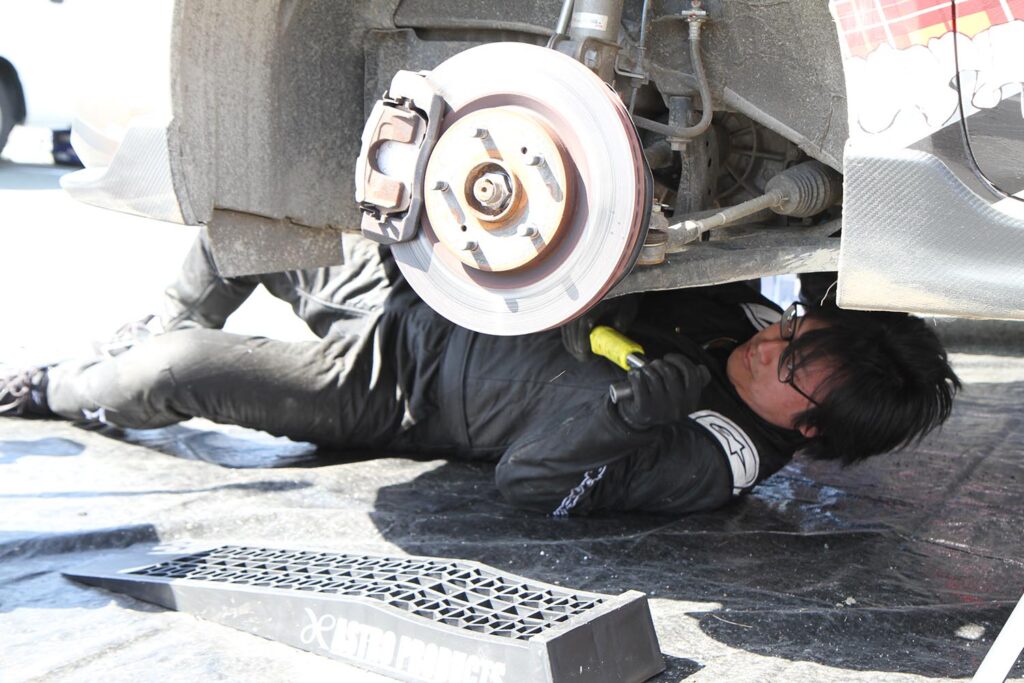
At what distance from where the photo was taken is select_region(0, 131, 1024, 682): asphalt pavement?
150cm

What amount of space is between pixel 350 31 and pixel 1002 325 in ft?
9.00

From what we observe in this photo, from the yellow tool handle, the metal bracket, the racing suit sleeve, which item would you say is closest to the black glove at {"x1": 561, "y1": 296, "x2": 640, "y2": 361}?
the yellow tool handle

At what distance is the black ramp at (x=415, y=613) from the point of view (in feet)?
4.45

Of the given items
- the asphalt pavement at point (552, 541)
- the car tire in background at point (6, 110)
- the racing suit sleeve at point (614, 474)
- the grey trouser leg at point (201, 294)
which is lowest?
the asphalt pavement at point (552, 541)

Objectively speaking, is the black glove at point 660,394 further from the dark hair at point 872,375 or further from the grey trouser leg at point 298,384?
the grey trouser leg at point 298,384

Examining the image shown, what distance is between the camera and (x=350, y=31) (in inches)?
77.5

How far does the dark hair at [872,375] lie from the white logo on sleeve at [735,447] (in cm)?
13

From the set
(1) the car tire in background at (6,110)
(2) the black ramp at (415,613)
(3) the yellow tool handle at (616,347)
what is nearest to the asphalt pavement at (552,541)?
(2) the black ramp at (415,613)

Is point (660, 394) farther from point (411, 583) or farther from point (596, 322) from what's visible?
point (411, 583)

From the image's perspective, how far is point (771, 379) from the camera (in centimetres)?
224

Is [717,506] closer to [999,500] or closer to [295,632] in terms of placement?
[999,500]

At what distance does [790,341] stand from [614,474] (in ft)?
1.56

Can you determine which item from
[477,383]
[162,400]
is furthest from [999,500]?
[162,400]

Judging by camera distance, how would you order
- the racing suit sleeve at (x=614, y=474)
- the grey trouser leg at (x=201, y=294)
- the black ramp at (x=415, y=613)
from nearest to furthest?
the black ramp at (x=415, y=613)
the racing suit sleeve at (x=614, y=474)
the grey trouser leg at (x=201, y=294)
